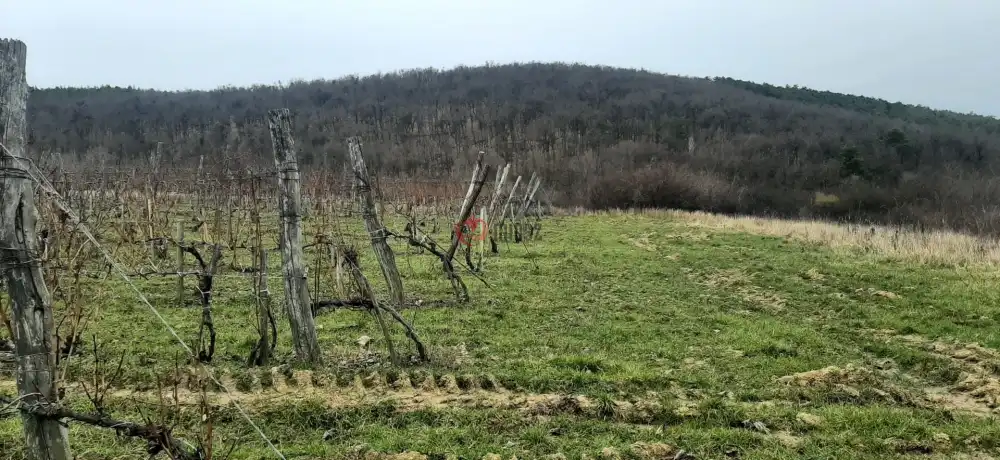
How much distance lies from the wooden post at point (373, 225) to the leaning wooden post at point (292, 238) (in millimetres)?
2321

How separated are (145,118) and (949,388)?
94045mm

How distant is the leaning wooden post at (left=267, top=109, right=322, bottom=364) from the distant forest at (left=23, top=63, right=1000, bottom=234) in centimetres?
2599

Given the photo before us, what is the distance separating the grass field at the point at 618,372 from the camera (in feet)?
13.4

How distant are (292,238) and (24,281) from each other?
10.3ft

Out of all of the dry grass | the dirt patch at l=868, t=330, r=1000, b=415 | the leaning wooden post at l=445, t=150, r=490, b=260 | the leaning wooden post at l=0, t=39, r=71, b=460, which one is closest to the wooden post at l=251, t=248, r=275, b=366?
the leaning wooden post at l=0, t=39, r=71, b=460

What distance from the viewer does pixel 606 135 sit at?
75.2 meters

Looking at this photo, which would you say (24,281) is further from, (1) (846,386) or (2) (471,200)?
(2) (471,200)

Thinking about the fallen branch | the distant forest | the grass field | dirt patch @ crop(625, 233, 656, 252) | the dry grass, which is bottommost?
the grass field

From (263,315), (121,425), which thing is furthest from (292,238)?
(121,425)

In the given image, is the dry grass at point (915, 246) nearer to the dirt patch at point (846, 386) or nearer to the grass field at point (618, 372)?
the grass field at point (618, 372)

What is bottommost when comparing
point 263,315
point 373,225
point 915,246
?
point 263,315

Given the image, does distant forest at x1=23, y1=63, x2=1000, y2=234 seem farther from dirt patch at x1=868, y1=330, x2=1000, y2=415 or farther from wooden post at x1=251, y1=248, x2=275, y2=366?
wooden post at x1=251, y1=248, x2=275, y2=366

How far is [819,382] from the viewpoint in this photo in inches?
212

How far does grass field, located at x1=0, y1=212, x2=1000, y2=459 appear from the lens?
4.09 m
